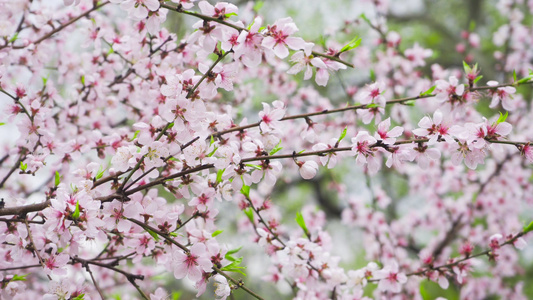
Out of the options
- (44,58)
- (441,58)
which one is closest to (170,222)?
(44,58)

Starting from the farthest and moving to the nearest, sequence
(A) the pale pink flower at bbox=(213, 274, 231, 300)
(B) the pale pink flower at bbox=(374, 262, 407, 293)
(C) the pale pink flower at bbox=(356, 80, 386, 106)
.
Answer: (B) the pale pink flower at bbox=(374, 262, 407, 293) → (C) the pale pink flower at bbox=(356, 80, 386, 106) → (A) the pale pink flower at bbox=(213, 274, 231, 300)

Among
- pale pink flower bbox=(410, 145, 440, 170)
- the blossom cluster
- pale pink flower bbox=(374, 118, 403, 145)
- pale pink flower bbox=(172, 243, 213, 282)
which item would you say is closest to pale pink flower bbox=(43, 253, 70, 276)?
the blossom cluster

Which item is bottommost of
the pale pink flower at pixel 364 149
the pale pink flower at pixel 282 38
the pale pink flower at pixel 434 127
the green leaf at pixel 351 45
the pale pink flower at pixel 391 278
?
the pale pink flower at pixel 391 278

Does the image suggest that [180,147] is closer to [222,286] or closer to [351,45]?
[222,286]

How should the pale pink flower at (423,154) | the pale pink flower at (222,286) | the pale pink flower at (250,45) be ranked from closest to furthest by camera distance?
the pale pink flower at (250,45) → the pale pink flower at (222,286) → the pale pink flower at (423,154)

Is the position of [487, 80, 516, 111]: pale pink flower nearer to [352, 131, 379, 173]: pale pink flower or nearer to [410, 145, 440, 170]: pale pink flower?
[410, 145, 440, 170]: pale pink flower

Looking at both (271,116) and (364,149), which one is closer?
(364,149)

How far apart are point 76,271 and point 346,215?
112 inches

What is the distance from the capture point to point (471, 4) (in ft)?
25.5

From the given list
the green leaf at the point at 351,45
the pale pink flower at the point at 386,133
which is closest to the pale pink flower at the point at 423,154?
the pale pink flower at the point at 386,133

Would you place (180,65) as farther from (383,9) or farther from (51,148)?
(383,9)

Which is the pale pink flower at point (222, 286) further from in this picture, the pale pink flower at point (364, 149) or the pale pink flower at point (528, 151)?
the pale pink flower at point (528, 151)

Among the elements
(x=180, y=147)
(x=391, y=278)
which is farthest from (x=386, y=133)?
(x=391, y=278)

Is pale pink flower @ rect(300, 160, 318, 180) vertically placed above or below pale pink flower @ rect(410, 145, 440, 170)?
below
